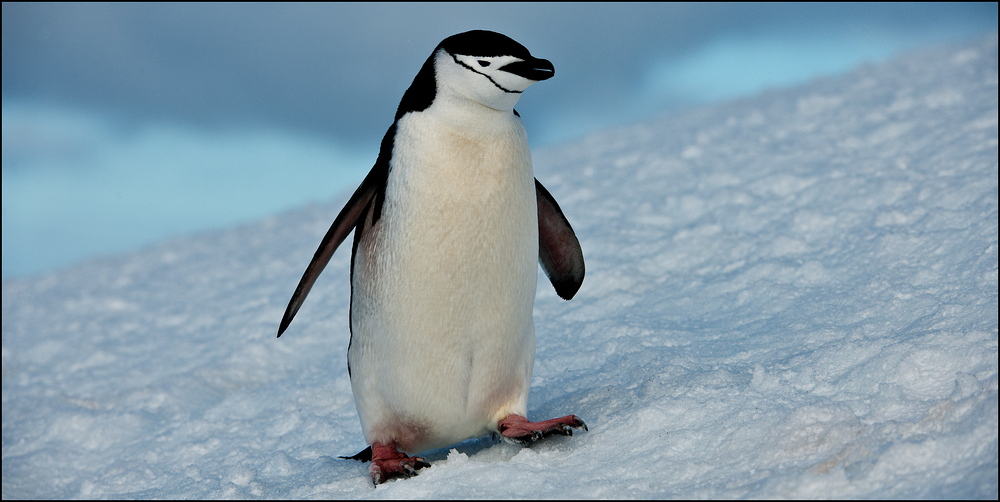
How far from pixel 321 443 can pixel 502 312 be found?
1.25 m

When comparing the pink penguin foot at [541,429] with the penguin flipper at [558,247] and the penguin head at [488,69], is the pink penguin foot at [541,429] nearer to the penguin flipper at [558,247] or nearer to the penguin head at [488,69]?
the penguin flipper at [558,247]

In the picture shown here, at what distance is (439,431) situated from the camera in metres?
2.29

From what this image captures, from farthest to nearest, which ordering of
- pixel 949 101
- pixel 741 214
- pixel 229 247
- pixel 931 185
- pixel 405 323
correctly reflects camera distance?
pixel 229 247, pixel 949 101, pixel 741 214, pixel 931 185, pixel 405 323

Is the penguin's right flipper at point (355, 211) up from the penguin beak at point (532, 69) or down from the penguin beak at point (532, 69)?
down

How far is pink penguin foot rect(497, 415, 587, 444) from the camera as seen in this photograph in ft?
7.01

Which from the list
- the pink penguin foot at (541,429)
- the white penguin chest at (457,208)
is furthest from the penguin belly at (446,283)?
the pink penguin foot at (541,429)

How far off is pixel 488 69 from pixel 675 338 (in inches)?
64.3

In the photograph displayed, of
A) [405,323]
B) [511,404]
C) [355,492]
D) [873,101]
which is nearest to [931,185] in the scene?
[873,101]

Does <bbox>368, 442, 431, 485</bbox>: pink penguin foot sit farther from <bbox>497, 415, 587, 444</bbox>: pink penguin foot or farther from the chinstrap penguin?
<bbox>497, 415, 587, 444</bbox>: pink penguin foot

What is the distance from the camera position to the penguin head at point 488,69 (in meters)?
1.91

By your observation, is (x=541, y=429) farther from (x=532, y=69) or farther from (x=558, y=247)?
(x=532, y=69)

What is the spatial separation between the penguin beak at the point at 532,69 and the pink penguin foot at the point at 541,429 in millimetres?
951

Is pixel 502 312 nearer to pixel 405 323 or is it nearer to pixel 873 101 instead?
pixel 405 323

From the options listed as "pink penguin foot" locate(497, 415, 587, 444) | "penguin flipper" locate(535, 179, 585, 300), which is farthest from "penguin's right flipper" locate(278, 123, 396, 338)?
"pink penguin foot" locate(497, 415, 587, 444)
